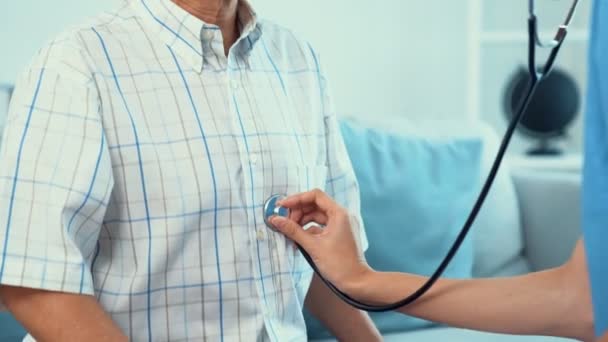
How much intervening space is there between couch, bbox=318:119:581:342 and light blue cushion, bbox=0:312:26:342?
2.86ft

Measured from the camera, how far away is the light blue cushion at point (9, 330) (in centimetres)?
152

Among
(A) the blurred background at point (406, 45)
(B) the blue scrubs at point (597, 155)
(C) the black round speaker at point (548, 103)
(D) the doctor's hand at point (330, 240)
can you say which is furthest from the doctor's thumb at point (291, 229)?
(C) the black round speaker at point (548, 103)

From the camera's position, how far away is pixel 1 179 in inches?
39.7

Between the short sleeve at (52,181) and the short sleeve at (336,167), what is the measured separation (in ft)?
1.30

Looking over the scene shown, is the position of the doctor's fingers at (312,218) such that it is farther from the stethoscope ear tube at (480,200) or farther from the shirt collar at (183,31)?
the shirt collar at (183,31)

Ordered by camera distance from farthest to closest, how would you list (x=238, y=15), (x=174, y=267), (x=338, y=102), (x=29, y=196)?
1. (x=338, y=102)
2. (x=238, y=15)
3. (x=174, y=267)
4. (x=29, y=196)

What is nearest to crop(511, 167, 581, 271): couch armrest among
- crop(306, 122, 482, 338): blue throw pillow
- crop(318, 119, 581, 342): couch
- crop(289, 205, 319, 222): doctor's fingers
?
crop(318, 119, 581, 342): couch

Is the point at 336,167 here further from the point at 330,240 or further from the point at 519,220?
the point at 519,220

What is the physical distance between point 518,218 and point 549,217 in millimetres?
67

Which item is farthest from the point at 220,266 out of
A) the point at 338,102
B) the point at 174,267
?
the point at 338,102

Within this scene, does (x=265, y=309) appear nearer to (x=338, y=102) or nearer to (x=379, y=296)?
(x=379, y=296)

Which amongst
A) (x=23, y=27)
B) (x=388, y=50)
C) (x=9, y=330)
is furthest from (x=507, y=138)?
(x=388, y=50)

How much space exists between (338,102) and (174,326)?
5.62 feet

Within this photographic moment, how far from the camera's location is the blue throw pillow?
73.0 inches
